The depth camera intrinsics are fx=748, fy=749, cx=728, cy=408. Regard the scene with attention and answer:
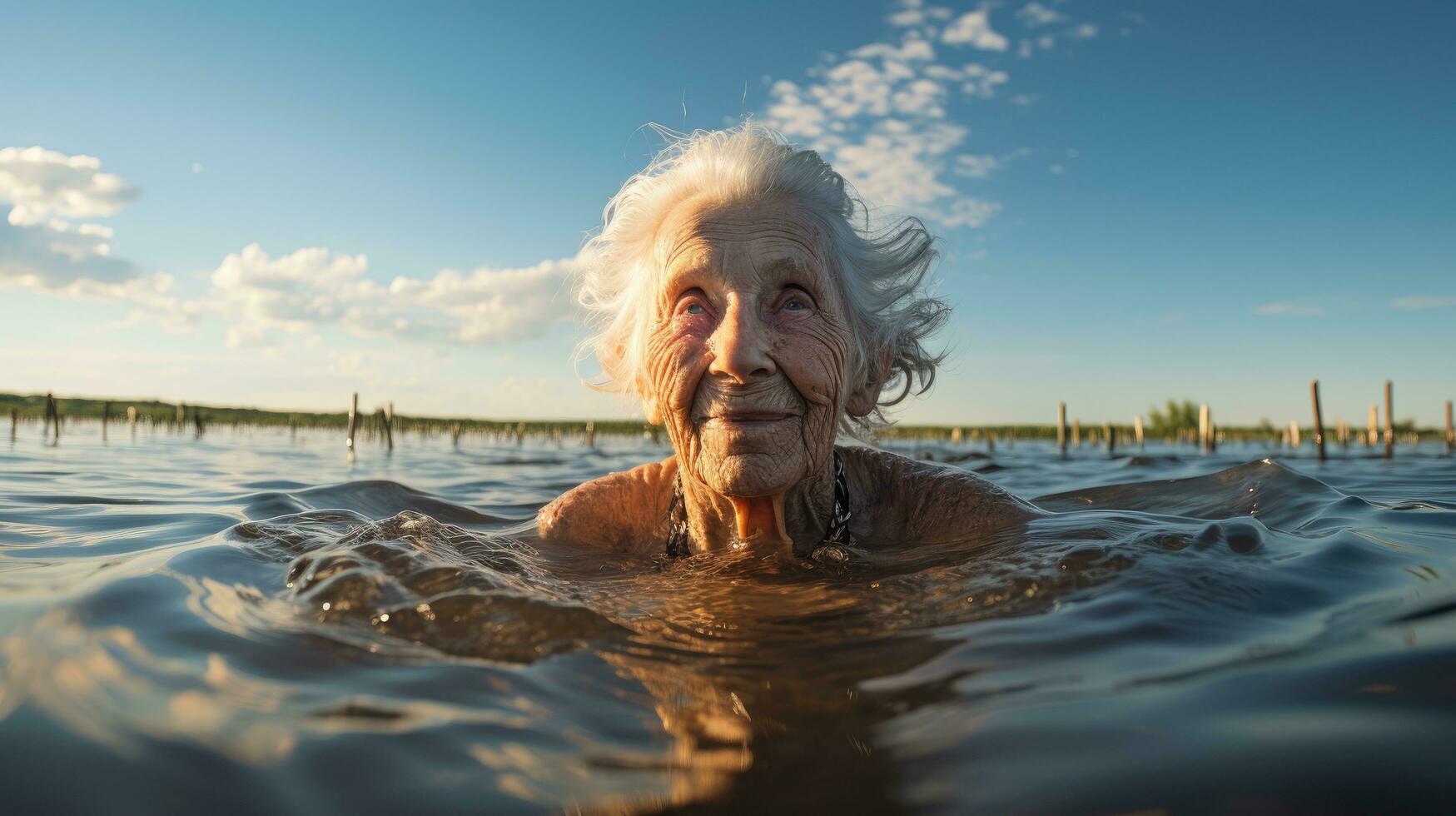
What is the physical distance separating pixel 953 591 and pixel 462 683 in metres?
1.41

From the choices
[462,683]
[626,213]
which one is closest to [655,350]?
[626,213]

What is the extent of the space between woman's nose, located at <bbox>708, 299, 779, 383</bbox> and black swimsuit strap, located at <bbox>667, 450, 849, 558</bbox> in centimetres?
64

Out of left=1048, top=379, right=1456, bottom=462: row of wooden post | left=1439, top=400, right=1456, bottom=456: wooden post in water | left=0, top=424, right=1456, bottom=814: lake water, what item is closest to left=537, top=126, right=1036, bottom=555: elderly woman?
left=0, top=424, right=1456, bottom=814: lake water

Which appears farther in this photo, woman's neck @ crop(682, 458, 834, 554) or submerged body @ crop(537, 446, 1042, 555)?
submerged body @ crop(537, 446, 1042, 555)

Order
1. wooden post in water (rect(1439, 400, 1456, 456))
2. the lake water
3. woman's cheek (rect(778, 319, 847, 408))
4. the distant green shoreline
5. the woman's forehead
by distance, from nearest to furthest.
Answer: the lake water
woman's cheek (rect(778, 319, 847, 408))
the woman's forehead
wooden post in water (rect(1439, 400, 1456, 456))
the distant green shoreline

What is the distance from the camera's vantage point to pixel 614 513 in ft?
11.9

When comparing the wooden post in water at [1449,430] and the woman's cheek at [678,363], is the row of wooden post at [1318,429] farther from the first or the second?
the woman's cheek at [678,363]

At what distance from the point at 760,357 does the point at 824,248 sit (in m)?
0.71

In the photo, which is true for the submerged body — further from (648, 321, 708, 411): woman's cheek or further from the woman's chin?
(648, 321, 708, 411): woman's cheek

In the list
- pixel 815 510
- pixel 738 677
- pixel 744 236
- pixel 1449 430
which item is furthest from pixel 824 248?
pixel 1449 430

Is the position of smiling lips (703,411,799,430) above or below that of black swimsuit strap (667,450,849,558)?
above

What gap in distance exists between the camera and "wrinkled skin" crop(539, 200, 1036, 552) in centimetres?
283

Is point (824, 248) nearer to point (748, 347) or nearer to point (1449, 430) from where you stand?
point (748, 347)

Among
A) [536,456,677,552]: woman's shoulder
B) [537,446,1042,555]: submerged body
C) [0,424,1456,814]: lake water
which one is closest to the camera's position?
[0,424,1456,814]: lake water
